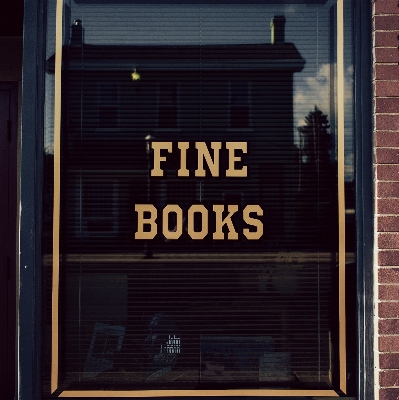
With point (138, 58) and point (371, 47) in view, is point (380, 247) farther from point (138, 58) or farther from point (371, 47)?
point (138, 58)

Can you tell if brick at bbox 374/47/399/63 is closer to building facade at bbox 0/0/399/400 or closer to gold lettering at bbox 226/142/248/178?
building facade at bbox 0/0/399/400

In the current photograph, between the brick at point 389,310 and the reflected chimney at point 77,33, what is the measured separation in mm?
2362

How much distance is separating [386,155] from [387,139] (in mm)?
93

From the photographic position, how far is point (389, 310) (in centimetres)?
283

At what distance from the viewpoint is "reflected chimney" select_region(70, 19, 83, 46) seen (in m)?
3.02

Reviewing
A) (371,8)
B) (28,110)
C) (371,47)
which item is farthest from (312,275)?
(28,110)

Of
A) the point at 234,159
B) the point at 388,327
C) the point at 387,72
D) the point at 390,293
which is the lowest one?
the point at 388,327

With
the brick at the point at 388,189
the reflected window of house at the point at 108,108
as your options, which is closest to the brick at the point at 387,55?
the brick at the point at 388,189

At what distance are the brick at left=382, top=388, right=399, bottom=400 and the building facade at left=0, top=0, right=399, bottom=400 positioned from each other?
0.36 feet

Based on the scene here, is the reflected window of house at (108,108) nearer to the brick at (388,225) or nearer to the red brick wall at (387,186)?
the red brick wall at (387,186)

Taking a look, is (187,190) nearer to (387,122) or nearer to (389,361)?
(387,122)

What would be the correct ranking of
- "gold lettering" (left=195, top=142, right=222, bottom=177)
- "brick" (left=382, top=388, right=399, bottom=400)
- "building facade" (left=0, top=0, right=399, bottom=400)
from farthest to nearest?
"gold lettering" (left=195, top=142, right=222, bottom=177) → "building facade" (left=0, top=0, right=399, bottom=400) → "brick" (left=382, top=388, right=399, bottom=400)

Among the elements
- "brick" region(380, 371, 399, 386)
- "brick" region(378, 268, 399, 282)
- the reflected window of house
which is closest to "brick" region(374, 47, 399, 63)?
"brick" region(378, 268, 399, 282)

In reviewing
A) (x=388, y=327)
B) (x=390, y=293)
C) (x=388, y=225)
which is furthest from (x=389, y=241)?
(x=388, y=327)
